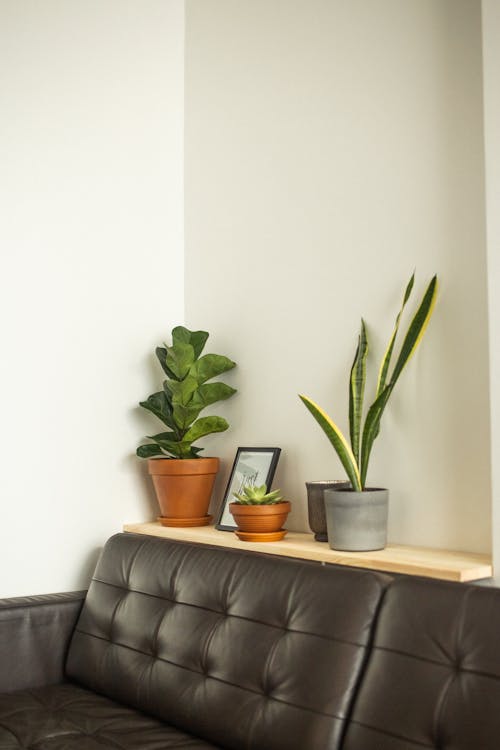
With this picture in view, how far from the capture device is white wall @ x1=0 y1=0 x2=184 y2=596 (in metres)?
2.80

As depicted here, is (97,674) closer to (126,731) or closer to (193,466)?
(126,731)

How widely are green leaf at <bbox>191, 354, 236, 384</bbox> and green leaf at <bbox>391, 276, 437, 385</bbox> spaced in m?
0.83

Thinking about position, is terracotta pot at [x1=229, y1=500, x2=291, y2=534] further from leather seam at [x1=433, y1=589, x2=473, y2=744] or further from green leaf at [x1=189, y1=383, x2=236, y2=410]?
leather seam at [x1=433, y1=589, x2=473, y2=744]

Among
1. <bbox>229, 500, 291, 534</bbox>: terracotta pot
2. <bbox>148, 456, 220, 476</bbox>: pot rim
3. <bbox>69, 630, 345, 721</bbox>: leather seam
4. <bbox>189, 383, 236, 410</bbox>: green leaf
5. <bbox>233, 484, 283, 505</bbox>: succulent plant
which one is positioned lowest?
<bbox>69, 630, 345, 721</bbox>: leather seam

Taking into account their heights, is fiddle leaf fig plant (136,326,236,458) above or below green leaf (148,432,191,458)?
above

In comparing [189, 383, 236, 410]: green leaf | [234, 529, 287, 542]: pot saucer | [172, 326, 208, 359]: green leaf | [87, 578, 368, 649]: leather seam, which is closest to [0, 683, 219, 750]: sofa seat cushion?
[87, 578, 368, 649]: leather seam

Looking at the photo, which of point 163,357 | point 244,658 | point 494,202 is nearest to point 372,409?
point 494,202

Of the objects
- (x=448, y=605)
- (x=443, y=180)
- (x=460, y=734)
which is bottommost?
(x=460, y=734)

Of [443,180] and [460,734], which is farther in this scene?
[443,180]

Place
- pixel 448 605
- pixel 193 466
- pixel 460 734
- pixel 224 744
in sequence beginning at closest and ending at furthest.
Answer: pixel 460 734, pixel 448 605, pixel 224 744, pixel 193 466

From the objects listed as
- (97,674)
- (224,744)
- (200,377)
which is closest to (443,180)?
(200,377)

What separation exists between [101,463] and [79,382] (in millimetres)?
296

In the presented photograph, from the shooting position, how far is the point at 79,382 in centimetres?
294

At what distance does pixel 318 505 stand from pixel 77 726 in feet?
2.82
